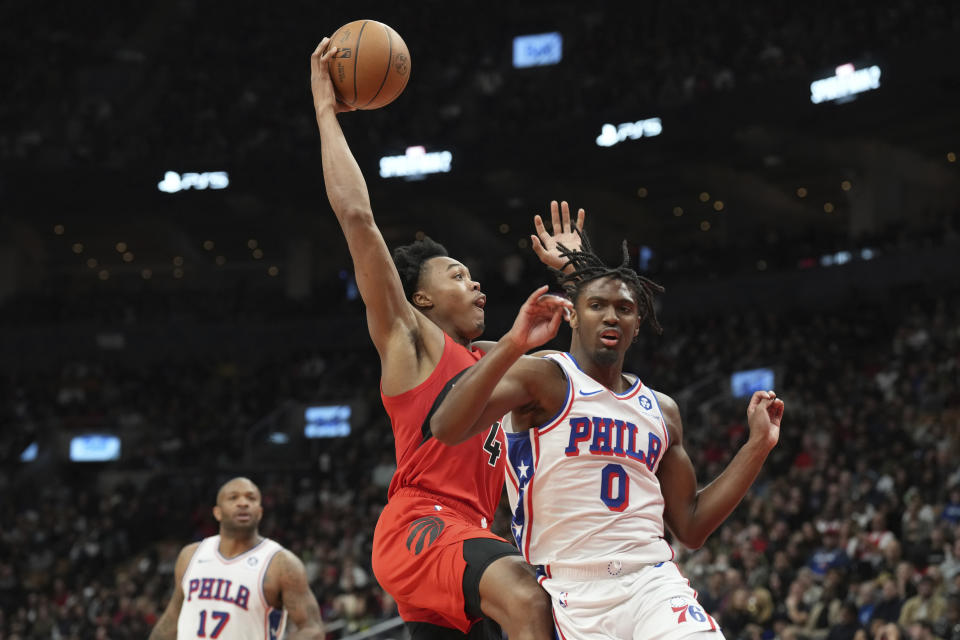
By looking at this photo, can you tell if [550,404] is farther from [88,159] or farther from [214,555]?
[88,159]

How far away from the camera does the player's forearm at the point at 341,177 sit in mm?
4637

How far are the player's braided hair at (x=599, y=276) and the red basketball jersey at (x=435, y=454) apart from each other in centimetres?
58

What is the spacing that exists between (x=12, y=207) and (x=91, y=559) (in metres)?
11.4

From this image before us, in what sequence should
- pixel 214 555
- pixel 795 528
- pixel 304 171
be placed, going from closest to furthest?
pixel 214 555
pixel 795 528
pixel 304 171

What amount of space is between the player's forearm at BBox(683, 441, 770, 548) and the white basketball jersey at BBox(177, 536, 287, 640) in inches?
130

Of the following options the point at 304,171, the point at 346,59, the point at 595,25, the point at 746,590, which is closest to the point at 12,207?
the point at 304,171

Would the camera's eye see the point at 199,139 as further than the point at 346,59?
Yes

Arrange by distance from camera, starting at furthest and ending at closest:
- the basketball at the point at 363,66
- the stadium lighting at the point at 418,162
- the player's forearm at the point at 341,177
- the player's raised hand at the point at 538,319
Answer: the stadium lighting at the point at 418,162
the basketball at the point at 363,66
the player's forearm at the point at 341,177
the player's raised hand at the point at 538,319

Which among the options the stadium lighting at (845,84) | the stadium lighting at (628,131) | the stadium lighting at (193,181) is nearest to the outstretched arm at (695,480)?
the stadium lighting at (845,84)

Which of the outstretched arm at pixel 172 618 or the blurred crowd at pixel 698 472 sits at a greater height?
the blurred crowd at pixel 698 472

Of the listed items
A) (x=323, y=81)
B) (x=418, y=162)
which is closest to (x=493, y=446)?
(x=323, y=81)

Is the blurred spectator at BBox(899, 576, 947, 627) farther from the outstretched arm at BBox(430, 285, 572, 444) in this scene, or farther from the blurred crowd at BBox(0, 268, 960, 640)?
the outstretched arm at BBox(430, 285, 572, 444)

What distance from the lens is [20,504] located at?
24.1 metres

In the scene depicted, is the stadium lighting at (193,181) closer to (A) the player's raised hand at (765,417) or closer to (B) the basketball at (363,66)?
(B) the basketball at (363,66)
